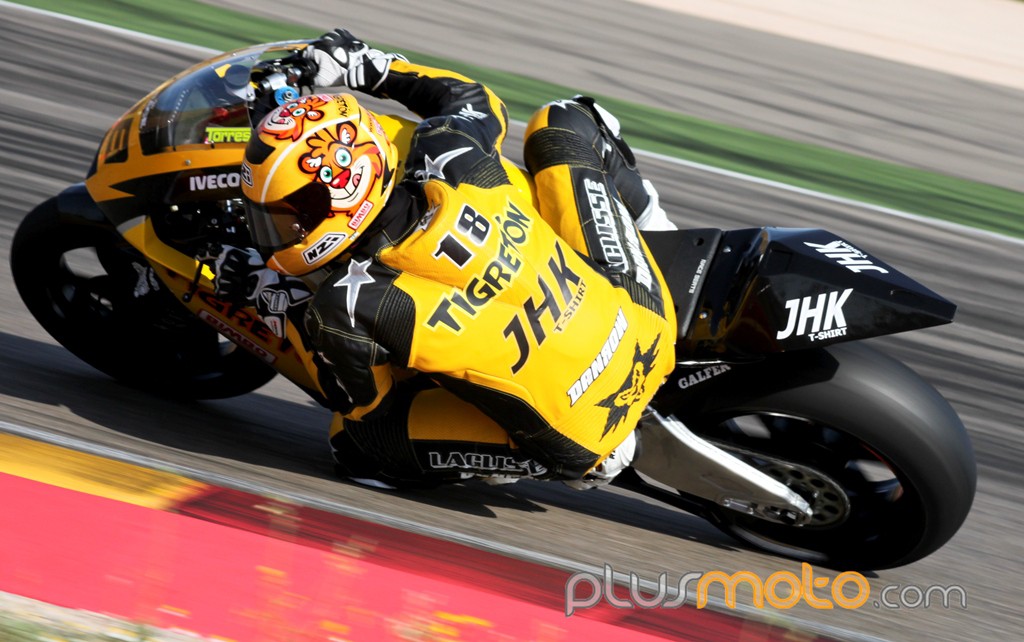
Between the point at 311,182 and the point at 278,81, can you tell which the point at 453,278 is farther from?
the point at 278,81

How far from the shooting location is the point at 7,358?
15.0 ft

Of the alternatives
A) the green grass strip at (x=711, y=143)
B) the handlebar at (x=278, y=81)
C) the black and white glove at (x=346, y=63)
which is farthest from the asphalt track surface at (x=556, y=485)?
the black and white glove at (x=346, y=63)

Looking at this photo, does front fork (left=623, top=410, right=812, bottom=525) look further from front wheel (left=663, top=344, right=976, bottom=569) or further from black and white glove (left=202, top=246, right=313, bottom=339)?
black and white glove (left=202, top=246, right=313, bottom=339)

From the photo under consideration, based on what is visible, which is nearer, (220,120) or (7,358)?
(220,120)

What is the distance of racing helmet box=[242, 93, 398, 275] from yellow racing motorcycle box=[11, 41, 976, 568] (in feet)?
0.45

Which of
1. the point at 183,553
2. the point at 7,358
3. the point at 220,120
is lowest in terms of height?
the point at 7,358

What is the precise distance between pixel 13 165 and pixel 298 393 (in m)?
2.48

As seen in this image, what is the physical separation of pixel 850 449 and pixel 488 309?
1.32 meters

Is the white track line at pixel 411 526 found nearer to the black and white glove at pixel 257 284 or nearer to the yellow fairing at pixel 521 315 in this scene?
the yellow fairing at pixel 521 315

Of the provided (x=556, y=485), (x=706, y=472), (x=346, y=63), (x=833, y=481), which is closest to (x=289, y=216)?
(x=346, y=63)

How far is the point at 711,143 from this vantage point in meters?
8.11

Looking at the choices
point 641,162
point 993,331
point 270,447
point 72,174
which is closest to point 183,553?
point 270,447

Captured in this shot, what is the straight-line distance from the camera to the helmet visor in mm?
3045

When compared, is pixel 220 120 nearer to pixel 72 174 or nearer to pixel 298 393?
pixel 298 393
